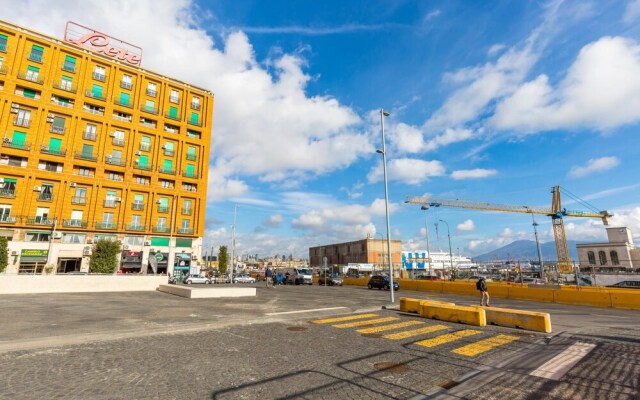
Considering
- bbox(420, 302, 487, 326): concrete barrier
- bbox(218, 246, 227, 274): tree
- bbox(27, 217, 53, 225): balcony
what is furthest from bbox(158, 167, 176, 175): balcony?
bbox(420, 302, 487, 326): concrete barrier

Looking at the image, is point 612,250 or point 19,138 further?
point 612,250

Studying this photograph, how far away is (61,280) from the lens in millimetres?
24172

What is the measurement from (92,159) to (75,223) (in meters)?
8.83

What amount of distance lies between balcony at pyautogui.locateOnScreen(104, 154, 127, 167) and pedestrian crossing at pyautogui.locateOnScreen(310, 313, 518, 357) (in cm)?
4394

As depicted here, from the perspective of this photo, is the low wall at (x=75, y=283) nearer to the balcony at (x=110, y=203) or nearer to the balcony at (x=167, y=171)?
the balcony at (x=110, y=203)

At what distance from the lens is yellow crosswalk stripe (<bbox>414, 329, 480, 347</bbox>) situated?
843cm

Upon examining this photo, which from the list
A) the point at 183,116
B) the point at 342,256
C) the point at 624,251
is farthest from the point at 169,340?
the point at 342,256

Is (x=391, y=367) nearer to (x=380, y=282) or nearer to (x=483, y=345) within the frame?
(x=483, y=345)

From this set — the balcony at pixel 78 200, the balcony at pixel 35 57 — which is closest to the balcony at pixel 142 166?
the balcony at pixel 78 200

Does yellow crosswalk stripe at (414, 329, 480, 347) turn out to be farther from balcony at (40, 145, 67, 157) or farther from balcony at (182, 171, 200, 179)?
balcony at (40, 145, 67, 157)

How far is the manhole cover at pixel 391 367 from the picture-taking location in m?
6.23

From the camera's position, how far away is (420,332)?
32.7ft

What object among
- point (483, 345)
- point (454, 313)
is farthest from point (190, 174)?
point (483, 345)

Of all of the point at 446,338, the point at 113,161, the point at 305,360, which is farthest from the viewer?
the point at 113,161
